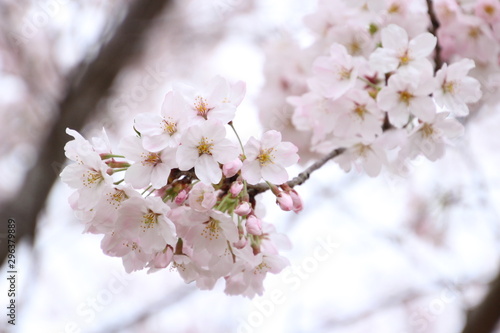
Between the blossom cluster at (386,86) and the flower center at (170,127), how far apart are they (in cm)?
47

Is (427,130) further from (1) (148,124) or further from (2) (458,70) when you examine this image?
(1) (148,124)

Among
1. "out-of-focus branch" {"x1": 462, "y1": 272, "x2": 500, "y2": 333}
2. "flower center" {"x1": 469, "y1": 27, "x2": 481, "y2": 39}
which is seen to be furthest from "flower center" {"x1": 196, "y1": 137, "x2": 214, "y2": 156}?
"out-of-focus branch" {"x1": 462, "y1": 272, "x2": 500, "y2": 333}

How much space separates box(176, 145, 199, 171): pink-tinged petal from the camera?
0.94 meters

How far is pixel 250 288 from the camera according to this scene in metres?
1.20

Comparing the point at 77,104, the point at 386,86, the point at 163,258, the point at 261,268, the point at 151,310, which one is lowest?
the point at 151,310

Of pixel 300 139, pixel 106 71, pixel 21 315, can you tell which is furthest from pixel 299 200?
pixel 21 315

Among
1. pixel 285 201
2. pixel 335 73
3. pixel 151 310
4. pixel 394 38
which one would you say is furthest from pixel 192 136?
pixel 151 310

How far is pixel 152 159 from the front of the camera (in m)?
0.98

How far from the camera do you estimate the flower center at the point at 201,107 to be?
1003mm

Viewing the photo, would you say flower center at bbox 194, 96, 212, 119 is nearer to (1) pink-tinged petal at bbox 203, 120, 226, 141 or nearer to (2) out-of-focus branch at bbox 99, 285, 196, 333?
(1) pink-tinged petal at bbox 203, 120, 226, 141

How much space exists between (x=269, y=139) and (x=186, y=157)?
0.19 meters

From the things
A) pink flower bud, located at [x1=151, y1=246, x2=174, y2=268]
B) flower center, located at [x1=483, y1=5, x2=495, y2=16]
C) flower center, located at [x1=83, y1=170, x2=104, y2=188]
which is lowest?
pink flower bud, located at [x1=151, y1=246, x2=174, y2=268]

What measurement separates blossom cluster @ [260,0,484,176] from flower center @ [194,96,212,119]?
398 mm

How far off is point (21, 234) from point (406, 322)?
14.5ft
